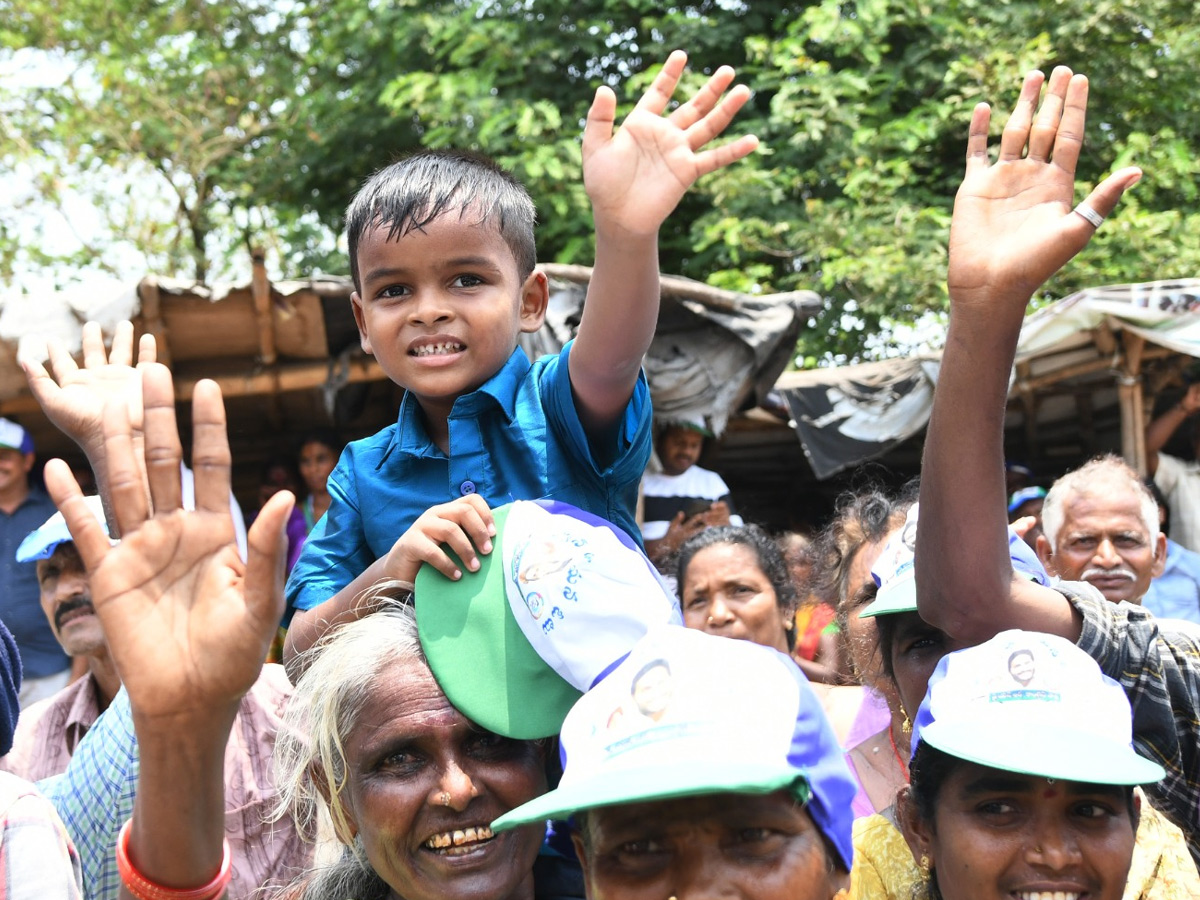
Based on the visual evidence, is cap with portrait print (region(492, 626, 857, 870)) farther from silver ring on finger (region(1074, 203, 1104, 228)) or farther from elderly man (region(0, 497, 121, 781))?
elderly man (region(0, 497, 121, 781))

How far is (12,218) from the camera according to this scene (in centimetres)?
1289

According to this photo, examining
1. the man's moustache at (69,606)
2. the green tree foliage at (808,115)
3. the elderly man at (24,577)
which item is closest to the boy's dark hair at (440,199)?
the man's moustache at (69,606)

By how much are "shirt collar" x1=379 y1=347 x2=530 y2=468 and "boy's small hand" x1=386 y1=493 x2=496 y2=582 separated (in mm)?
394

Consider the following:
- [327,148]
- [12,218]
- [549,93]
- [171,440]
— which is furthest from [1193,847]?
[12,218]

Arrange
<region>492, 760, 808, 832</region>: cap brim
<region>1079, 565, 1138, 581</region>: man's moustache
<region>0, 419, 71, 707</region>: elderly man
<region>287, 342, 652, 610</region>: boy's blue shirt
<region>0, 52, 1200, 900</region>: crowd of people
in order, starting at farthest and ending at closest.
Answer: <region>0, 419, 71, 707</region>: elderly man < <region>1079, 565, 1138, 581</region>: man's moustache < <region>287, 342, 652, 610</region>: boy's blue shirt < <region>0, 52, 1200, 900</region>: crowd of people < <region>492, 760, 808, 832</region>: cap brim

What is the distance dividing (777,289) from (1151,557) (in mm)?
5182

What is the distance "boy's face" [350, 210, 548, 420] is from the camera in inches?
96.0

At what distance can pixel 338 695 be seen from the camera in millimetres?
2080

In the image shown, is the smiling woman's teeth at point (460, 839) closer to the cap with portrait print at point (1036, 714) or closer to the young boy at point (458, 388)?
the young boy at point (458, 388)

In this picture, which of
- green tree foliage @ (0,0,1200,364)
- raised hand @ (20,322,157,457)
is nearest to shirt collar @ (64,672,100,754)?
raised hand @ (20,322,157,457)

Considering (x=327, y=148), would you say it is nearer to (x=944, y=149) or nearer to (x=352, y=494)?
(x=944, y=149)

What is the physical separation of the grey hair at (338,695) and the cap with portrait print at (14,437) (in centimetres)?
417

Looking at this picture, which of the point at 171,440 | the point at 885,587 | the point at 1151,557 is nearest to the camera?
the point at 171,440

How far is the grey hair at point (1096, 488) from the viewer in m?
4.17
